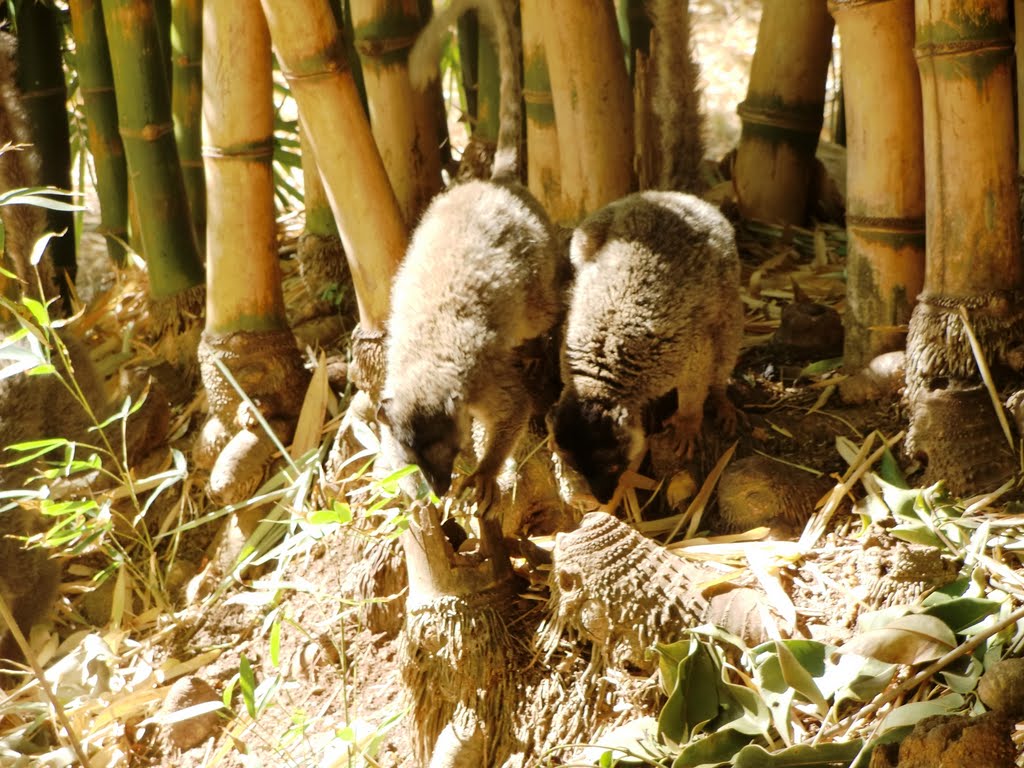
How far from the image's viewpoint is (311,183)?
173 inches

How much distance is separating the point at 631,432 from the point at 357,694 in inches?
46.1

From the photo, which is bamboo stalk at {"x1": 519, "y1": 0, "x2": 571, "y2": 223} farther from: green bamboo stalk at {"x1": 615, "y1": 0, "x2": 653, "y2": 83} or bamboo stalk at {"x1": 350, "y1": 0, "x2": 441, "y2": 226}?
green bamboo stalk at {"x1": 615, "y1": 0, "x2": 653, "y2": 83}

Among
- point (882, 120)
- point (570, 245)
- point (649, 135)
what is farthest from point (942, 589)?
point (649, 135)

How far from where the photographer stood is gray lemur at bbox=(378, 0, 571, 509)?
3.33m

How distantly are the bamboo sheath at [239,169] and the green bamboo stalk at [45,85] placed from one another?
1161 mm

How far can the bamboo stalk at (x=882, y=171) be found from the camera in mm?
3146

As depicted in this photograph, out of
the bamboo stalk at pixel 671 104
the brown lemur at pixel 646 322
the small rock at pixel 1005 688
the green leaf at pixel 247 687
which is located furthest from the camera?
the bamboo stalk at pixel 671 104

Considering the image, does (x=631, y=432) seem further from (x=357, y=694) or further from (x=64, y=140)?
(x=64, y=140)

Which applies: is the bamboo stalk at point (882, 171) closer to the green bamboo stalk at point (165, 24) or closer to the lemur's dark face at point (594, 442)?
the lemur's dark face at point (594, 442)

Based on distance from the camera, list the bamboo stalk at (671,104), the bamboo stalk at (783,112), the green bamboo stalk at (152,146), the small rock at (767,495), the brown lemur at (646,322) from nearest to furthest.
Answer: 1. the small rock at (767,495)
2. the brown lemur at (646,322)
3. the bamboo stalk at (671,104)
4. the green bamboo stalk at (152,146)
5. the bamboo stalk at (783,112)

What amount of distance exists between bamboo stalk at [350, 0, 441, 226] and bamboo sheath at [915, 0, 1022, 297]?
1.67 metres

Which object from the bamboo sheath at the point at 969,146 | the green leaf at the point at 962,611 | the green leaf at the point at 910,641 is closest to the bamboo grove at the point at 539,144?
the bamboo sheath at the point at 969,146

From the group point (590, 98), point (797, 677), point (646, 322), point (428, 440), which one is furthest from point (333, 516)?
point (590, 98)

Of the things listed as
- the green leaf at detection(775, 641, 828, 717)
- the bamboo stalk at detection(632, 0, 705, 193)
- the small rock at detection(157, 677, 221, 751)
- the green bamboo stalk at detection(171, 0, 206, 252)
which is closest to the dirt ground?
the small rock at detection(157, 677, 221, 751)
